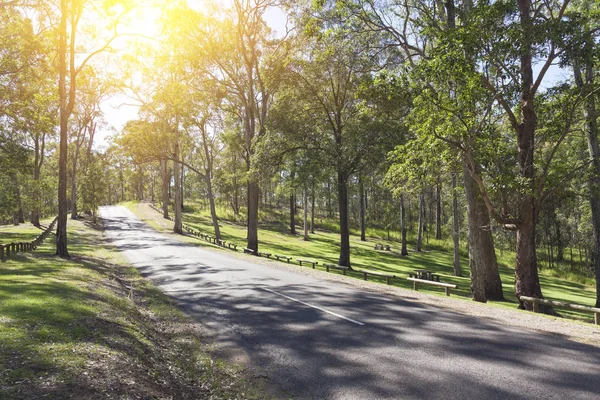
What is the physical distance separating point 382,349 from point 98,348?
190 inches

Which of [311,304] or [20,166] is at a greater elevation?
[20,166]

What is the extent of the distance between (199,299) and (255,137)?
1681 centimetres

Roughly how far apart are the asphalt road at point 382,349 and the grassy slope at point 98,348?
2.20 feet

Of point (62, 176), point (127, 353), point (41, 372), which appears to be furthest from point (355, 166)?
point (41, 372)

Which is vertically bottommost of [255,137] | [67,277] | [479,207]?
[67,277]

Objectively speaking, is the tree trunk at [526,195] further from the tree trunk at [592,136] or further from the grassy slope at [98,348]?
the grassy slope at [98,348]

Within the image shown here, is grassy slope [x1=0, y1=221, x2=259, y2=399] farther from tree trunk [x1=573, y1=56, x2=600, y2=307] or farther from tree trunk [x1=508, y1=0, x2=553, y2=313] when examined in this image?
tree trunk [x1=573, y1=56, x2=600, y2=307]

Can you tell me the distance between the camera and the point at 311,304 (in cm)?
1045

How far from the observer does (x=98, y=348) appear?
6.05m

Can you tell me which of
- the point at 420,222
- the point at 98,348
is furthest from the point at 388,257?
the point at 98,348

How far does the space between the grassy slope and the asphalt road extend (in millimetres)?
670

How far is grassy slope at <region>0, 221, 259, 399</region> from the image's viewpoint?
186 inches

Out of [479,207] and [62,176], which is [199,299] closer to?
[62,176]

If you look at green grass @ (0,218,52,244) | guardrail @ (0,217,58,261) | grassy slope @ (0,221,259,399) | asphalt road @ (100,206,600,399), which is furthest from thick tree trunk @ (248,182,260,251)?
grassy slope @ (0,221,259,399)
